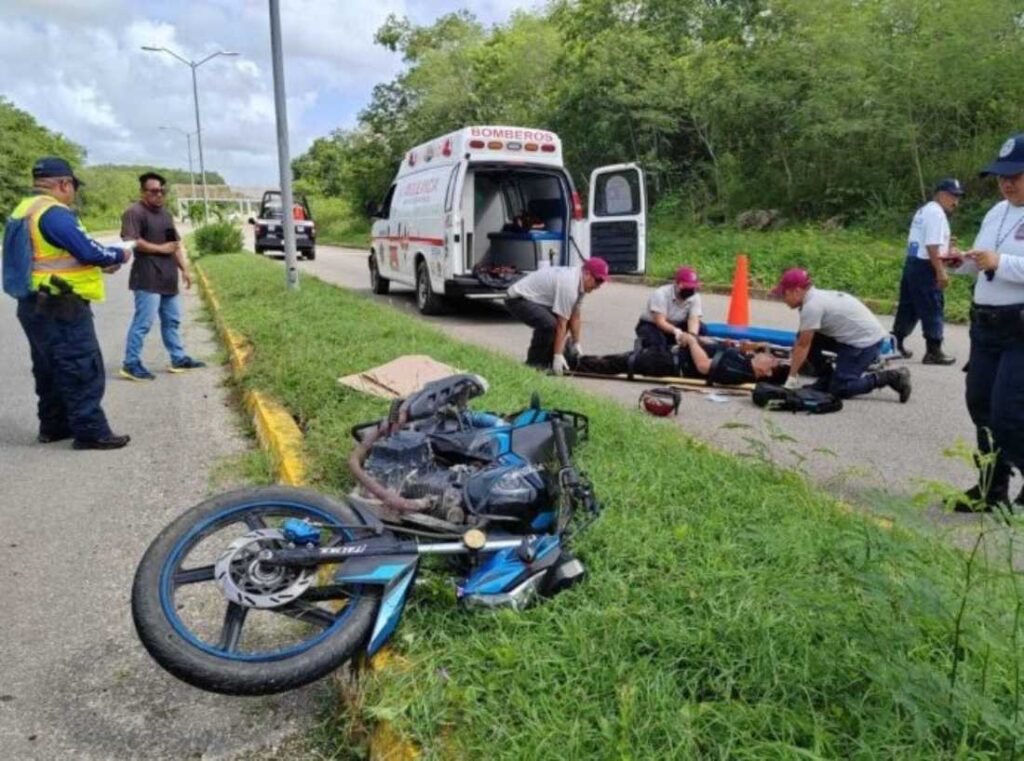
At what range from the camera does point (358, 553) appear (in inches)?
103

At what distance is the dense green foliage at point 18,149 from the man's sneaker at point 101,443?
42362mm

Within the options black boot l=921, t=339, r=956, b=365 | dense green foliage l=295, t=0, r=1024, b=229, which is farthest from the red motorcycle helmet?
dense green foliage l=295, t=0, r=1024, b=229

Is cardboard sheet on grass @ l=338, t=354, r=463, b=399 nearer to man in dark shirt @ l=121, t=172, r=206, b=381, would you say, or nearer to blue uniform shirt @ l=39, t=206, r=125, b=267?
blue uniform shirt @ l=39, t=206, r=125, b=267

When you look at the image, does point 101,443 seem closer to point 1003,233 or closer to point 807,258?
point 1003,233

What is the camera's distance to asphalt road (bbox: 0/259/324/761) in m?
2.53

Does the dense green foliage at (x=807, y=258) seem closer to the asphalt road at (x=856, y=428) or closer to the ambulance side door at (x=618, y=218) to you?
the asphalt road at (x=856, y=428)

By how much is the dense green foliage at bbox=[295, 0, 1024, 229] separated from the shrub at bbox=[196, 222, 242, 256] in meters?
10.6

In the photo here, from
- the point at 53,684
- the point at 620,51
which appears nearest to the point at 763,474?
the point at 53,684

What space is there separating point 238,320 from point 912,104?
1361 centimetres

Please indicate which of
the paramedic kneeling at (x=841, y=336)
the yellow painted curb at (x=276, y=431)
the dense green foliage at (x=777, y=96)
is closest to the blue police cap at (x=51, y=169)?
the yellow painted curb at (x=276, y=431)

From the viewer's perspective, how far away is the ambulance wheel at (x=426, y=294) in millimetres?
11875

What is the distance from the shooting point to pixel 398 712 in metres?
2.24

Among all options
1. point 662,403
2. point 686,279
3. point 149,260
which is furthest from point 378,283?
point 662,403

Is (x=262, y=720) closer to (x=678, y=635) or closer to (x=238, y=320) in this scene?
(x=678, y=635)
